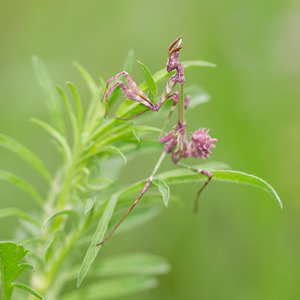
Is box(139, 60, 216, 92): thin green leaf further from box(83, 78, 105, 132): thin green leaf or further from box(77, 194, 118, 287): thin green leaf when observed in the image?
box(77, 194, 118, 287): thin green leaf

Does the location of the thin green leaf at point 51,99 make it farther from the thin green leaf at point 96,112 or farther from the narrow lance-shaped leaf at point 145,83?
the narrow lance-shaped leaf at point 145,83

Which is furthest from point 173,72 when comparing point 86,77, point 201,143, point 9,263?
point 9,263

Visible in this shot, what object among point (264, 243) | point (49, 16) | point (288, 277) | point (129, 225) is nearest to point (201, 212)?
point (264, 243)

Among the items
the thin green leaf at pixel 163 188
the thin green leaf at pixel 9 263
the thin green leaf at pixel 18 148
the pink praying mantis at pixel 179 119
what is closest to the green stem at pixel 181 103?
the pink praying mantis at pixel 179 119

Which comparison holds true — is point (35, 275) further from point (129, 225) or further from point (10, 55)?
point (10, 55)

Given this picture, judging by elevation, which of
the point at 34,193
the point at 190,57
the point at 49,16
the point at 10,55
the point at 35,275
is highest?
the point at 49,16

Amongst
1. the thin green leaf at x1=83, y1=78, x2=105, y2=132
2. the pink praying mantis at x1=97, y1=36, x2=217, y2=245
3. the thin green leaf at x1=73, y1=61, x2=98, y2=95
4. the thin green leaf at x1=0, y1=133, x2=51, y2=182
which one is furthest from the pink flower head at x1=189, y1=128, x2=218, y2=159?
the thin green leaf at x1=0, y1=133, x2=51, y2=182
